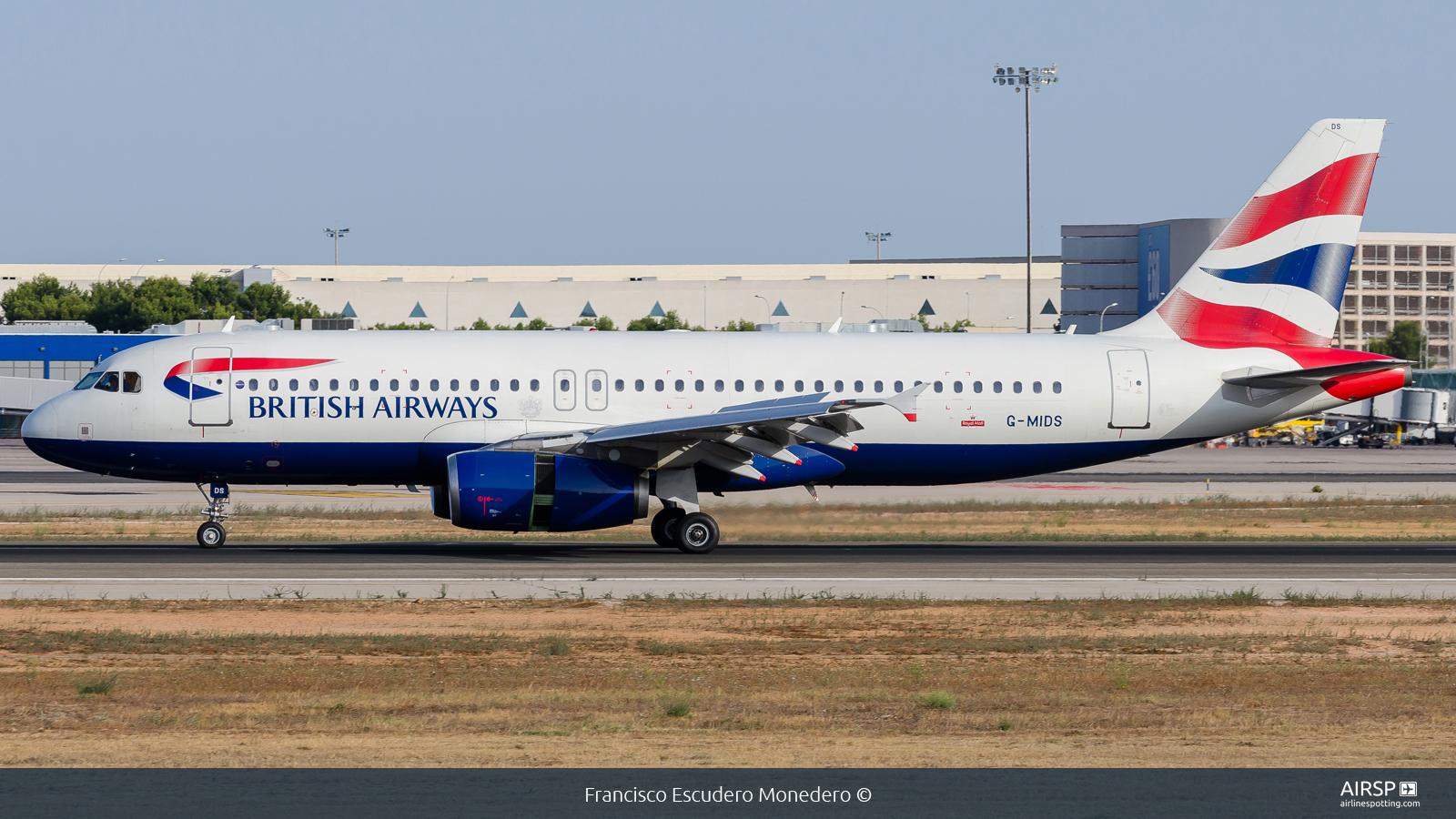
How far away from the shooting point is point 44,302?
142m

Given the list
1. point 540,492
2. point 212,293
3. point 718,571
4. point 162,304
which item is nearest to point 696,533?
point 718,571

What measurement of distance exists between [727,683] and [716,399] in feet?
48.2

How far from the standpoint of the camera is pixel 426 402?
28625 mm

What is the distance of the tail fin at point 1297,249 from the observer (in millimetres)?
31469

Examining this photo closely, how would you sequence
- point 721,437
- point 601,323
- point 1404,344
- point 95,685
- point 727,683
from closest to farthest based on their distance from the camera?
point 95,685
point 727,683
point 721,437
point 601,323
point 1404,344

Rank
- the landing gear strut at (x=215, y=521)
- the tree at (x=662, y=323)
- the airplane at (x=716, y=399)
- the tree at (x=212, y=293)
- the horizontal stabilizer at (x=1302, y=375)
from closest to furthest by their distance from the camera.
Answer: the airplane at (x=716, y=399) < the landing gear strut at (x=215, y=521) < the horizontal stabilizer at (x=1302, y=375) < the tree at (x=662, y=323) < the tree at (x=212, y=293)

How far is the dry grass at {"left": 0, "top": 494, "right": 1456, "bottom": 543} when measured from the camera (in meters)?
32.0

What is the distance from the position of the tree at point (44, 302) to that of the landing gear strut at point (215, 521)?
12097 cm

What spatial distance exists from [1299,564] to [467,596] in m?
15.5

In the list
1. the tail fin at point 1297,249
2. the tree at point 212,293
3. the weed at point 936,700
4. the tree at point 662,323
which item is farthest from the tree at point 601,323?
the weed at point 936,700

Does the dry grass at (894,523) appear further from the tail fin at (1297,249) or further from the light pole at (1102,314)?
the light pole at (1102,314)
